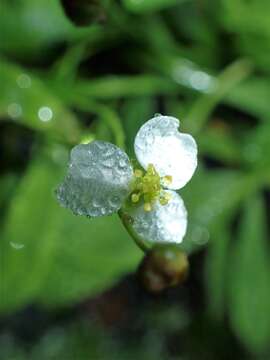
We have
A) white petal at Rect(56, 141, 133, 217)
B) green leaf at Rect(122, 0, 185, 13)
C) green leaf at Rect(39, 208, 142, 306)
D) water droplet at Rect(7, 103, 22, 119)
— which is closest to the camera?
white petal at Rect(56, 141, 133, 217)

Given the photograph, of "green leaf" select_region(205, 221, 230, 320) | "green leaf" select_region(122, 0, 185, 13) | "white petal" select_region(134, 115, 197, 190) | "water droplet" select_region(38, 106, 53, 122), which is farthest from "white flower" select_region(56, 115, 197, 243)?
"green leaf" select_region(205, 221, 230, 320)

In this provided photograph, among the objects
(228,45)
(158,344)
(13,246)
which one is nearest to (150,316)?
(158,344)

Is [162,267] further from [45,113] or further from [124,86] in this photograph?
[124,86]

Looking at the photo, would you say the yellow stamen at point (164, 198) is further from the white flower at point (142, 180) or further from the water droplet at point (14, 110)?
the water droplet at point (14, 110)

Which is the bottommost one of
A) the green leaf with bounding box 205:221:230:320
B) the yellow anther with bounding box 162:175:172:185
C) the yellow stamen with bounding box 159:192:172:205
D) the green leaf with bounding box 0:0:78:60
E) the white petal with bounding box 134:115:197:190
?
the green leaf with bounding box 205:221:230:320

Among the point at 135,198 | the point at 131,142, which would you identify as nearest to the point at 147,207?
the point at 135,198

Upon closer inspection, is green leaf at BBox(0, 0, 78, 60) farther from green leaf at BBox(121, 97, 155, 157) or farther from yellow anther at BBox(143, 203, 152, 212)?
yellow anther at BBox(143, 203, 152, 212)

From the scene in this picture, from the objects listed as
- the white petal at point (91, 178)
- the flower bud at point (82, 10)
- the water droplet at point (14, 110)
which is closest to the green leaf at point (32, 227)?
the water droplet at point (14, 110)
